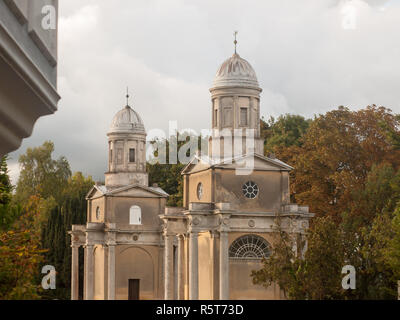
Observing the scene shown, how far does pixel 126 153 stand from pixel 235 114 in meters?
16.1

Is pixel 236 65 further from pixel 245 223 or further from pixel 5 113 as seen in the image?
pixel 5 113

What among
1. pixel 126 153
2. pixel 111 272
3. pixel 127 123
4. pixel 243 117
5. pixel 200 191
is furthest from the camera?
pixel 127 123

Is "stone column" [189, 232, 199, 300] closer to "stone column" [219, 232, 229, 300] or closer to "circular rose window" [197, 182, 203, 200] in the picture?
"stone column" [219, 232, 229, 300]

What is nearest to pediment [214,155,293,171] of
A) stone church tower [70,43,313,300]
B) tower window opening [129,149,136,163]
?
stone church tower [70,43,313,300]

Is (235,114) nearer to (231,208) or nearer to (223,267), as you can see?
(231,208)

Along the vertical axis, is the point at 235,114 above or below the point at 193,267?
above

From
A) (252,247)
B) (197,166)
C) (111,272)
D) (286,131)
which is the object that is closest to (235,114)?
(197,166)

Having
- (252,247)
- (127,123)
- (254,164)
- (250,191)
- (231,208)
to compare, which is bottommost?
(252,247)

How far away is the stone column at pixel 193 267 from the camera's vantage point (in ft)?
133

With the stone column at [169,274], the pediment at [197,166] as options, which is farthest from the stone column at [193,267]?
the stone column at [169,274]

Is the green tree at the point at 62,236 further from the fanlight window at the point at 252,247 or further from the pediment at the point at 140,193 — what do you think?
the fanlight window at the point at 252,247

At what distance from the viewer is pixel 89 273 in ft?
183

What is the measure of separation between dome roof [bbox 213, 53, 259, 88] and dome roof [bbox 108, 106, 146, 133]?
14.7m

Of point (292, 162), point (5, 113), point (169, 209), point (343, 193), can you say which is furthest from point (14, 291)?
point (292, 162)
